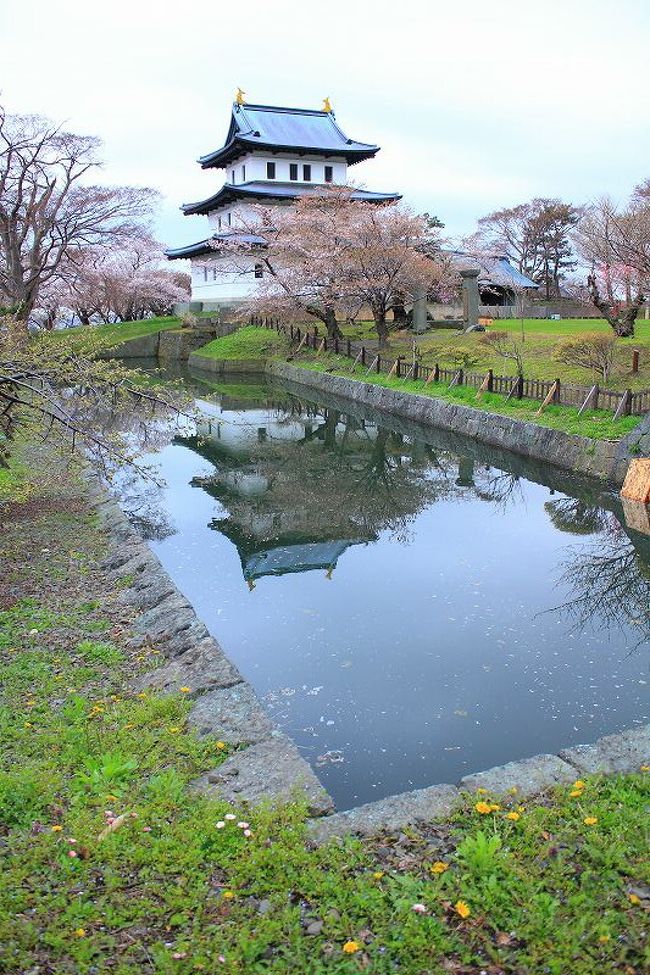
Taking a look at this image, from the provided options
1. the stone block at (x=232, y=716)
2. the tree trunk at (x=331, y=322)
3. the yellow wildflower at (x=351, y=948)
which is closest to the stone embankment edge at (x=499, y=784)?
the yellow wildflower at (x=351, y=948)

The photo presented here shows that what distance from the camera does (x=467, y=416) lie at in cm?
2045

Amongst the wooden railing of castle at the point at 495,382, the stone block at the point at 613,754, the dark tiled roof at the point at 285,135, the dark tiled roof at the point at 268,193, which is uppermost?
the dark tiled roof at the point at 285,135

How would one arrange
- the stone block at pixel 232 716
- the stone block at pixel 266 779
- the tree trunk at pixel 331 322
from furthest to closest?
the tree trunk at pixel 331 322, the stone block at pixel 232 716, the stone block at pixel 266 779

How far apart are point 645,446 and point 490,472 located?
368cm

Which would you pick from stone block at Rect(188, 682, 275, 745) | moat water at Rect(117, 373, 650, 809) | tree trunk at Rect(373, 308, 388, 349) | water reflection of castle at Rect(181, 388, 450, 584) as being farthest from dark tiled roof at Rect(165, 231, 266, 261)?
stone block at Rect(188, 682, 275, 745)

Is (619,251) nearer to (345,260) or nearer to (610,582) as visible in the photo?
(345,260)

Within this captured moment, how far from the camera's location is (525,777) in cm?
512

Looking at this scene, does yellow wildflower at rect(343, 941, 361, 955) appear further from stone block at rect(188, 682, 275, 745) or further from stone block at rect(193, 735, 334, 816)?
stone block at rect(188, 682, 275, 745)

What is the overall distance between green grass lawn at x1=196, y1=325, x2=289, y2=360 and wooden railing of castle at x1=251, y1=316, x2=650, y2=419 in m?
2.59

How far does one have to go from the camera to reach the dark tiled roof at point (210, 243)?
43.1 m

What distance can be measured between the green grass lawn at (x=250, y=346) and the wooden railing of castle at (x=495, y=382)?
8.50 feet

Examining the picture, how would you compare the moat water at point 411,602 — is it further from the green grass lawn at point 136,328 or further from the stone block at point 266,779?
the green grass lawn at point 136,328

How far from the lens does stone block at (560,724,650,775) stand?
5.18 meters

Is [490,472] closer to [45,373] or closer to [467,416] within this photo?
[467,416]
